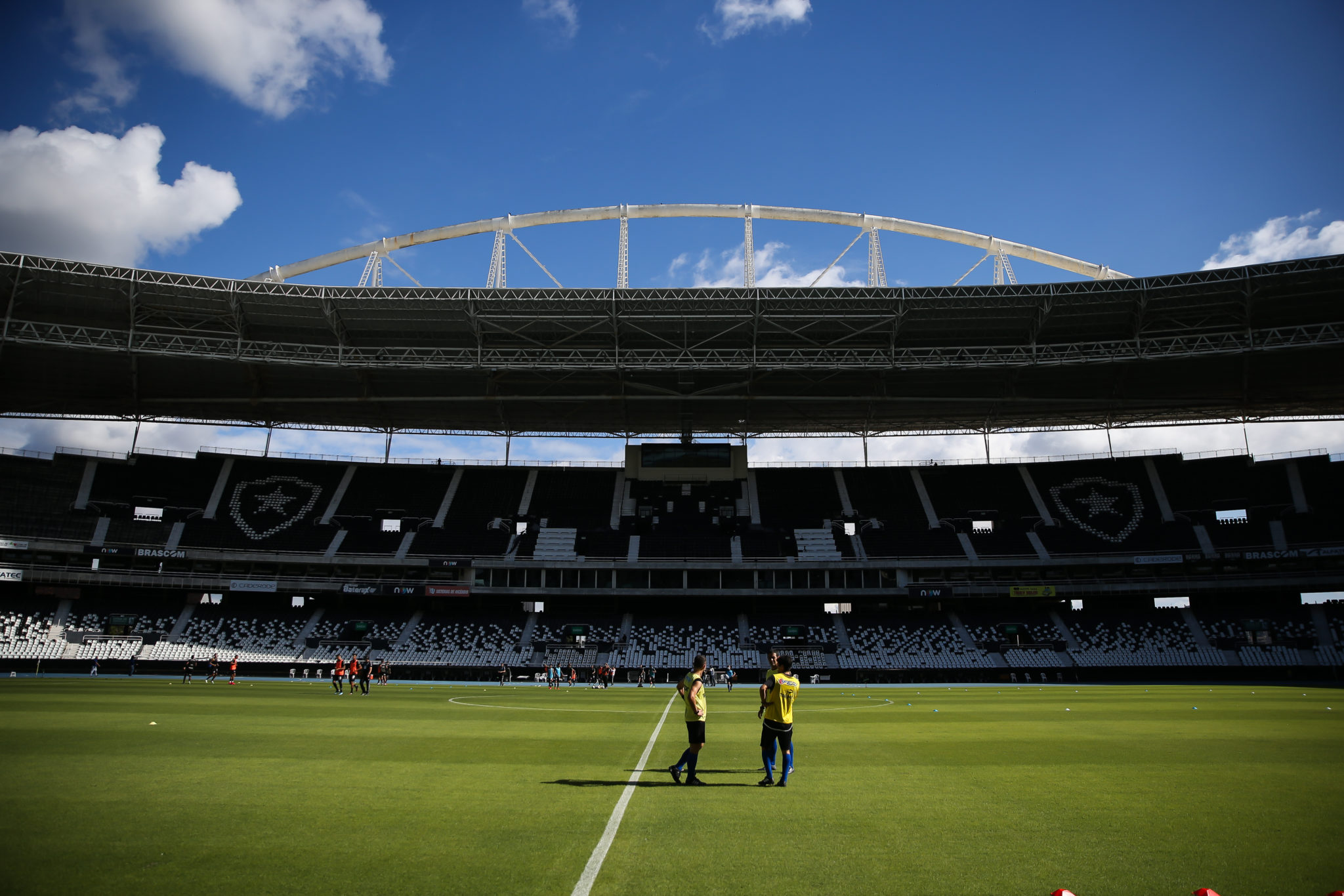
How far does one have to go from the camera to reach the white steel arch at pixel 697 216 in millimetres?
47656

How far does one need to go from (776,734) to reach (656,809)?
213 cm

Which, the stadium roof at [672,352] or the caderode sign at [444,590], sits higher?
the stadium roof at [672,352]

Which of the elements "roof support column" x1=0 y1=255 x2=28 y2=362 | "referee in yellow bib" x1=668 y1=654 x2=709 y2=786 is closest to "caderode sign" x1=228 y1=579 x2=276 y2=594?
"roof support column" x1=0 y1=255 x2=28 y2=362

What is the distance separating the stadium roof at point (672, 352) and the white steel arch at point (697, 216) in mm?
6390

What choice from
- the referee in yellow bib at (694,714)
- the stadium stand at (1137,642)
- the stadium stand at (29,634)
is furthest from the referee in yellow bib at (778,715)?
the stadium stand at (29,634)

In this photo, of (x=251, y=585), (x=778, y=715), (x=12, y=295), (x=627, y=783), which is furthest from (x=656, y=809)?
(x=251, y=585)

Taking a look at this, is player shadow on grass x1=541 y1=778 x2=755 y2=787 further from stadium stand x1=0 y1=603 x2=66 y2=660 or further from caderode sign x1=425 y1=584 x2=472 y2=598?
stadium stand x1=0 y1=603 x2=66 y2=660

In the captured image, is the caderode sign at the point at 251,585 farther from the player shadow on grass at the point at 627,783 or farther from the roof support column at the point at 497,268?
the player shadow on grass at the point at 627,783

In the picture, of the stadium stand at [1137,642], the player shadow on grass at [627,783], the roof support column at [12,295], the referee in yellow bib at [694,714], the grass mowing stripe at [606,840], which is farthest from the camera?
the stadium stand at [1137,642]

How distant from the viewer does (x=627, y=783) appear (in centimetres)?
1082

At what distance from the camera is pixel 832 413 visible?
54.0m

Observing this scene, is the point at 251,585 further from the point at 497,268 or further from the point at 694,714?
the point at 694,714

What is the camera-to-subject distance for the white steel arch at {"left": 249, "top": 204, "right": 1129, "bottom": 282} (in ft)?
156

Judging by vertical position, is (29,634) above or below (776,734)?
below
